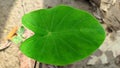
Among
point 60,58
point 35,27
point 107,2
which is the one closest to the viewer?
point 60,58

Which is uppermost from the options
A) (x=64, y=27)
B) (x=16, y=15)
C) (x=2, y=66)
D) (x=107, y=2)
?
(x=64, y=27)

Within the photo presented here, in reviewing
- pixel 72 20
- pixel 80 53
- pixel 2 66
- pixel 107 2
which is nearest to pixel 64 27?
pixel 72 20

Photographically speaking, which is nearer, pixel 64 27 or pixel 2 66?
pixel 64 27

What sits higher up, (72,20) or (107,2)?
(72,20)

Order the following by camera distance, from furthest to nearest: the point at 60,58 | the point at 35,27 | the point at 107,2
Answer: the point at 107,2
the point at 35,27
the point at 60,58

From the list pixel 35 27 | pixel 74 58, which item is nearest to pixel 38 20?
pixel 35 27

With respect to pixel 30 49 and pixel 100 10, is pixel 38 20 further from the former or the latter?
pixel 100 10
